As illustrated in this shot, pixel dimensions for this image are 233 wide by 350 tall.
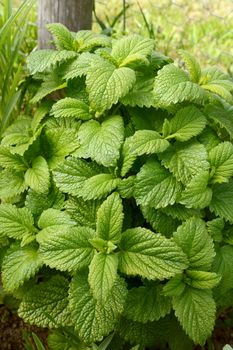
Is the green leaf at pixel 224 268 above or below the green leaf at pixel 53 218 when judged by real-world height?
below

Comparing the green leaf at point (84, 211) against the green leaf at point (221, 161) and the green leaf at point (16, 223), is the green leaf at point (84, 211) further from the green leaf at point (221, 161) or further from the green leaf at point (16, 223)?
the green leaf at point (221, 161)

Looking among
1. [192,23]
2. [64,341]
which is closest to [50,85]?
[64,341]

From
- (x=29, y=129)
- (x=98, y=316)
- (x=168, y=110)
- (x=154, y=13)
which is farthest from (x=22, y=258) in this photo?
(x=154, y=13)

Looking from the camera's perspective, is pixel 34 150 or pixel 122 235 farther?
pixel 34 150

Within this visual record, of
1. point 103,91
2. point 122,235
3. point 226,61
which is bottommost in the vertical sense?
point 226,61

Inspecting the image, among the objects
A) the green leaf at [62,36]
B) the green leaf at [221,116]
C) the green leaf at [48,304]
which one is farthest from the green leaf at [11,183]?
the green leaf at [221,116]

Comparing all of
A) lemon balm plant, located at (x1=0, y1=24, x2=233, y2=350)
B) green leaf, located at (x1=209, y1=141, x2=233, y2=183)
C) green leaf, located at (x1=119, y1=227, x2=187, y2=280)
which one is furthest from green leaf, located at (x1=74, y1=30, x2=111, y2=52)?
green leaf, located at (x1=119, y1=227, x2=187, y2=280)

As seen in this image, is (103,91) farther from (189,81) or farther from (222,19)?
(222,19)
